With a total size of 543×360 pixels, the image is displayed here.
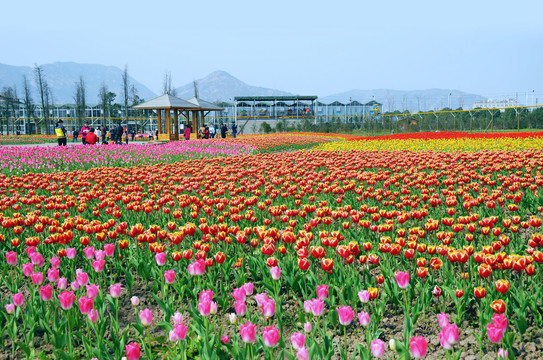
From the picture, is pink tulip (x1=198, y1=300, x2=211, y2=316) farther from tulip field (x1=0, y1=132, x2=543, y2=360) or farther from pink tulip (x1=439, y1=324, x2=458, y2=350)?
pink tulip (x1=439, y1=324, x2=458, y2=350)

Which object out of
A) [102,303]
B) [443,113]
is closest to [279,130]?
[443,113]

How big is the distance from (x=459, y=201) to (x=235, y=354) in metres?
4.80

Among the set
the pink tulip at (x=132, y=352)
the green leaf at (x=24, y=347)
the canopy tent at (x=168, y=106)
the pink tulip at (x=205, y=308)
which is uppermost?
the canopy tent at (x=168, y=106)

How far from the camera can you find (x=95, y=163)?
13.8 meters

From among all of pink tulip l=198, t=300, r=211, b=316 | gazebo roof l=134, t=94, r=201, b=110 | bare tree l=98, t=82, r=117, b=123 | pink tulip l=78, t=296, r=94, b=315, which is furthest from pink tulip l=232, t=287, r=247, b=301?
bare tree l=98, t=82, r=117, b=123

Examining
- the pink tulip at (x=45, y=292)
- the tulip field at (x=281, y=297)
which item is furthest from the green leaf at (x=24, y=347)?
the pink tulip at (x=45, y=292)

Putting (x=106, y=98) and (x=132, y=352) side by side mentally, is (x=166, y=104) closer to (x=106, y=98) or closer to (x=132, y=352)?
(x=132, y=352)

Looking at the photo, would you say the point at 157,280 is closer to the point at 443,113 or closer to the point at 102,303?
the point at 102,303

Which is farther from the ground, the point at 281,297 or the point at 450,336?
the point at 450,336

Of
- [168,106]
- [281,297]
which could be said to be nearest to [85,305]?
[281,297]

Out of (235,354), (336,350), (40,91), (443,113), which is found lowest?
(336,350)

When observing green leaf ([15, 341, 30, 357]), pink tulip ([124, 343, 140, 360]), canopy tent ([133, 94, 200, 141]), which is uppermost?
canopy tent ([133, 94, 200, 141])

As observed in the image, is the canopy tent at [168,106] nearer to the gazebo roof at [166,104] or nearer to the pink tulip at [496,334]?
the gazebo roof at [166,104]

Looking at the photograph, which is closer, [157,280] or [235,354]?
[235,354]
